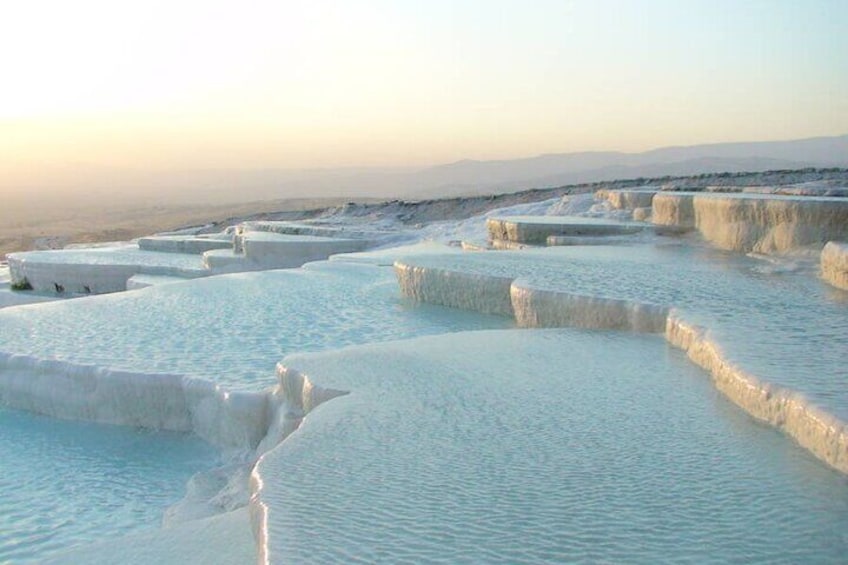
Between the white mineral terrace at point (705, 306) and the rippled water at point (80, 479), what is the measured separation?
2.12 m

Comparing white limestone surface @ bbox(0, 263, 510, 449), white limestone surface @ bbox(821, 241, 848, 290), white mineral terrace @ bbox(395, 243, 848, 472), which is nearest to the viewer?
white mineral terrace @ bbox(395, 243, 848, 472)

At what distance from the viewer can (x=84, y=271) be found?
982cm

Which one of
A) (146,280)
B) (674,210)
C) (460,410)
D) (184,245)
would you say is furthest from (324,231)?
(460,410)

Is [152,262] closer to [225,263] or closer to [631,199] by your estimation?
[225,263]

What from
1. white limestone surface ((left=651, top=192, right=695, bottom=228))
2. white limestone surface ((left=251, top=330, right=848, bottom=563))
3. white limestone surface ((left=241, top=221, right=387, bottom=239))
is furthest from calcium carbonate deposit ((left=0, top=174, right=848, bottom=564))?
white limestone surface ((left=241, top=221, right=387, bottom=239))

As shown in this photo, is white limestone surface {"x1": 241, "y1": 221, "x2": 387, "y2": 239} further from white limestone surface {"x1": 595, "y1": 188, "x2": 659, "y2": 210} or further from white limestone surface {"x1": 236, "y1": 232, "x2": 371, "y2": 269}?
white limestone surface {"x1": 595, "y1": 188, "x2": 659, "y2": 210}

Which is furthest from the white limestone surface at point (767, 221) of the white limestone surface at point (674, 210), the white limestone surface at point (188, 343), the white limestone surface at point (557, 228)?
the white limestone surface at point (188, 343)

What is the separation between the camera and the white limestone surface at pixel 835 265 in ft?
16.2

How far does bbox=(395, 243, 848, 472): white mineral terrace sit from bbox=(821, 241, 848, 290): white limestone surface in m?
0.12

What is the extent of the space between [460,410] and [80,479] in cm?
177

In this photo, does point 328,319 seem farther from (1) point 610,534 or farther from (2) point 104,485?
(1) point 610,534

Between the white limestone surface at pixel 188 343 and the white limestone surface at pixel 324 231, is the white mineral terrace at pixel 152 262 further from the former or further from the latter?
the white limestone surface at pixel 188 343

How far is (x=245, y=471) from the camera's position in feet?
12.2

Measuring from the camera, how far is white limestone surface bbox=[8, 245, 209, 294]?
9.64 metres
